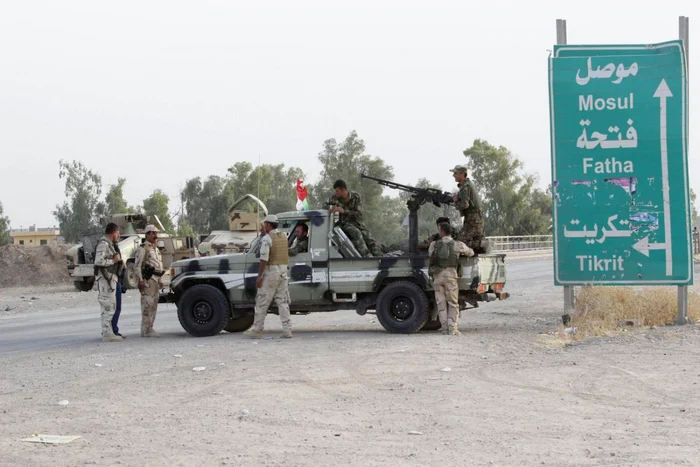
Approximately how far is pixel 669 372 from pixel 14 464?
23.1 feet

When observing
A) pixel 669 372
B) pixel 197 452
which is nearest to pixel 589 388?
pixel 669 372

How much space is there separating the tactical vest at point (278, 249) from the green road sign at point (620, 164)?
4.30 m

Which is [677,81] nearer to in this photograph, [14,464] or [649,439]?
[649,439]

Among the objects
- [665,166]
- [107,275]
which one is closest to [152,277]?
[107,275]

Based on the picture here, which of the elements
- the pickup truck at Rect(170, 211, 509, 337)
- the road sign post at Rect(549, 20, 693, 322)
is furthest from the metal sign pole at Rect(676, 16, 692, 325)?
the pickup truck at Rect(170, 211, 509, 337)

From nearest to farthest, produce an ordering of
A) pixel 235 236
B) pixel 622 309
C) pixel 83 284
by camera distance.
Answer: pixel 622 309 → pixel 83 284 → pixel 235 236

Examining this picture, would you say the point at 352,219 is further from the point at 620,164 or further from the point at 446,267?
the point at 620,164

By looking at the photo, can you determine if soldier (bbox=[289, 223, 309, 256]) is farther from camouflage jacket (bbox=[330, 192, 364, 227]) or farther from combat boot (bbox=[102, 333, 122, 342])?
combat boot (bbox=[102, 333, 122, 342])

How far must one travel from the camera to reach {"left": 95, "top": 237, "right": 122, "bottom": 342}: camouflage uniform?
15.5 m

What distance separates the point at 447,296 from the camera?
14656 mm

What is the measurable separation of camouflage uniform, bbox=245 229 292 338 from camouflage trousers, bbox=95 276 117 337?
2.39 meters

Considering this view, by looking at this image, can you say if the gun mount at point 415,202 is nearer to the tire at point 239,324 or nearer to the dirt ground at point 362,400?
the dirt ground at point 362,400

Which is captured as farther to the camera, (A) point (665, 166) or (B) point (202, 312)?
(B) point (202, 312)

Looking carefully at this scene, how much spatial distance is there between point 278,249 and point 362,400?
220 inches
